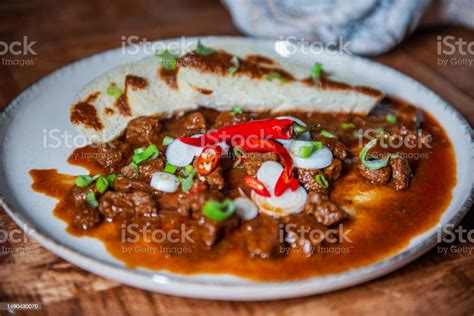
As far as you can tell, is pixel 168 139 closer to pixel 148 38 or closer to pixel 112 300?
pixel 112 300

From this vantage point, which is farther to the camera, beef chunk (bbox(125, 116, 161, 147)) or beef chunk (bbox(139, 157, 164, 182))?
beef chunk (bbox(125, 116, 161, 147))

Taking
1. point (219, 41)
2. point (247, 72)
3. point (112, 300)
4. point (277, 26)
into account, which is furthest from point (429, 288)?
point (277, 26)

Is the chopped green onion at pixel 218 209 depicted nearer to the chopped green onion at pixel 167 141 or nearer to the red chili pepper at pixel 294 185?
the red chili pepper at pixel 294 185

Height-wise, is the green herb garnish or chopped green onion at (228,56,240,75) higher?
chopped green onion at (228,56,240,75)

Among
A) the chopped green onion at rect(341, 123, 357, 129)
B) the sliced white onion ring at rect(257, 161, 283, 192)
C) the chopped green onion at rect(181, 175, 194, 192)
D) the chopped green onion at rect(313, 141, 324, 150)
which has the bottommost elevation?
the chopped green onion at rect(341, 123, 357, 129)

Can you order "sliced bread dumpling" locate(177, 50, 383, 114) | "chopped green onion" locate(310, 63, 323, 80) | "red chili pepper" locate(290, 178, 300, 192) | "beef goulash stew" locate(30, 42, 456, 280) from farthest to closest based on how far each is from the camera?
"chopped green onion" locate(310, 63, 323, 80)
"sliced bread dumpling" locate(177, 50, 383, 114)
"red chili pepper" locate(290, 178, 300, 192)
"beef goulash stew" locate(30, 42, 456, 280)

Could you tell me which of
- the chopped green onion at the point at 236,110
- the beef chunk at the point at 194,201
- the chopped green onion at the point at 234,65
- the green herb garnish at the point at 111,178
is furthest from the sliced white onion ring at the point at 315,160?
the green herb garnish at the point at 111,178

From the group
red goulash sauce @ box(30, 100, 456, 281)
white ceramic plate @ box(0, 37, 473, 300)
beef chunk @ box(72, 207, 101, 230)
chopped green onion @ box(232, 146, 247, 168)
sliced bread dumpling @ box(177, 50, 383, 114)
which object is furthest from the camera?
sliced bread dumpling @ box(177, 50, 383, 114)

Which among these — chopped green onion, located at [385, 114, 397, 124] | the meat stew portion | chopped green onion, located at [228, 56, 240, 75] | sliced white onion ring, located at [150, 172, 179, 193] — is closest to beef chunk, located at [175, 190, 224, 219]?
the meat stew portion

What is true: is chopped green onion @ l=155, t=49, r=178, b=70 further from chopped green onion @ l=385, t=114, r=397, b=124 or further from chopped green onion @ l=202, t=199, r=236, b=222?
chopped green onion @ l=385, t=114, r=397, b=124
